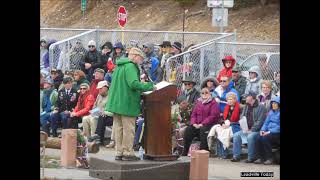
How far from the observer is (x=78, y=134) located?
36.5 feet

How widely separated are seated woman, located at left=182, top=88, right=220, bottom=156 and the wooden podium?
3.79ft

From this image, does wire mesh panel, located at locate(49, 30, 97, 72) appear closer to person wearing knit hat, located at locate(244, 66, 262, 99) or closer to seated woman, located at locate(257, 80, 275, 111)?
person wearing knit hat, located at locate(244, 66, 262, 99)

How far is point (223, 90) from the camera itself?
39.1 feet

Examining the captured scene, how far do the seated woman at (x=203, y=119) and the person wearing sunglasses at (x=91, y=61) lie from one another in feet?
5.63

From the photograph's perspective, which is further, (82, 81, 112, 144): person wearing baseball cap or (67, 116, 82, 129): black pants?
(67, 116, 82, 129): black pants

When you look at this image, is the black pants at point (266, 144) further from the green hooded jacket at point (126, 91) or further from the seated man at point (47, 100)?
the seated man at point (47, 100)

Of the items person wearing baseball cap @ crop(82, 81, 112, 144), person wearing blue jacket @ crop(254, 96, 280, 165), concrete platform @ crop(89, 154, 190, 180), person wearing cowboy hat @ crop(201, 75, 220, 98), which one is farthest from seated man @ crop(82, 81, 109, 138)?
person wearing blue jacket @ crop(254, 96, 280, 165)

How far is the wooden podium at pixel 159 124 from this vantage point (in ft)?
33.2

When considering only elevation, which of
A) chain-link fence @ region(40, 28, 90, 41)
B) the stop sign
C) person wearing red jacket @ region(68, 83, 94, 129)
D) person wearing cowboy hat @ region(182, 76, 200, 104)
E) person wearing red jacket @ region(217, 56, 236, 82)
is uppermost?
the stop sign

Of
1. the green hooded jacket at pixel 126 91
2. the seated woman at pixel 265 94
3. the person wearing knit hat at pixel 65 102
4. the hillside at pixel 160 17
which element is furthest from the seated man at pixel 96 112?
the seated woman at pixel 265 94

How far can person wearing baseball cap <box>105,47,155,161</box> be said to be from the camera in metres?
10.0

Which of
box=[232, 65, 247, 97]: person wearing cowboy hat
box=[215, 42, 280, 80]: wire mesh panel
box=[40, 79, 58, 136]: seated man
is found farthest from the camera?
box=[215, 42, 280, 80]: wire mesh panel
